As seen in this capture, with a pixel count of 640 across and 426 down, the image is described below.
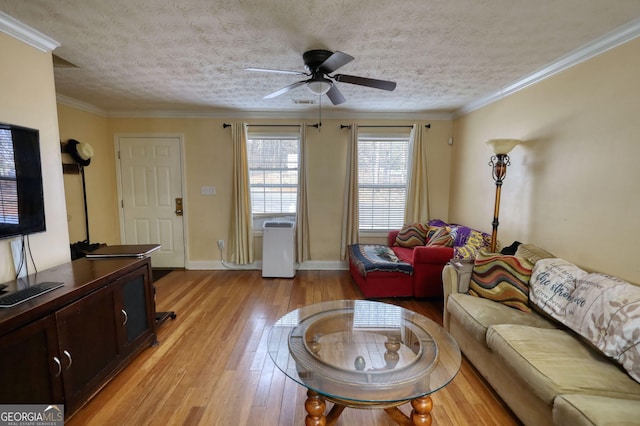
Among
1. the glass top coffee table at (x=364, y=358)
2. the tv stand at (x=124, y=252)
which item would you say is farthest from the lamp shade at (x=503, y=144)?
the tv stand at (x=124, y=252)

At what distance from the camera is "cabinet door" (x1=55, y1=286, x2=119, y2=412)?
157 cm

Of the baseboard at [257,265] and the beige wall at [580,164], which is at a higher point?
the beige wall at [580,164]

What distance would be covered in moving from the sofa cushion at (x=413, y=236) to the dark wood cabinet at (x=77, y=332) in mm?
3141

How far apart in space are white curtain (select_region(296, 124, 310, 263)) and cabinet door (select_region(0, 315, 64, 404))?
9.85ft

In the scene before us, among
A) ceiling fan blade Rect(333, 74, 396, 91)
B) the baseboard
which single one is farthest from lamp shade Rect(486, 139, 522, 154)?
the baseboard

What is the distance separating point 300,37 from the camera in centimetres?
197

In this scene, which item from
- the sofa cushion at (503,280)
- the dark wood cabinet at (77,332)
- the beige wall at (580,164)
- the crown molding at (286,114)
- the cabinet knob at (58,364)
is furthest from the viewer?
the crown molding at (286,114)

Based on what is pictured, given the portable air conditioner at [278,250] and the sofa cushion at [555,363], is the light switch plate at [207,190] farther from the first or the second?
the sofa cushion at [555,363]

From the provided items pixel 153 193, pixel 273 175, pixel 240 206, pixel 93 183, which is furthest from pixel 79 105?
pixel 273 175

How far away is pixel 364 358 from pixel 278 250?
255cm

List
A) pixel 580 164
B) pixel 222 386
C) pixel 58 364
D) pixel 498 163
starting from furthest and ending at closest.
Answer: pixel 498 163, pixel 580 164, pixel 222 386, pixel 58 364

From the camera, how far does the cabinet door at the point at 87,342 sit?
5.16 ft

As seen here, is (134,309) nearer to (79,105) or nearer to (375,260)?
(375,260)

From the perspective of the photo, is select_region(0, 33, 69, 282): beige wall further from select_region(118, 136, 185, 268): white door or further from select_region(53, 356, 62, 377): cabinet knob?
select_region(118, 136, 185, 268): white door
